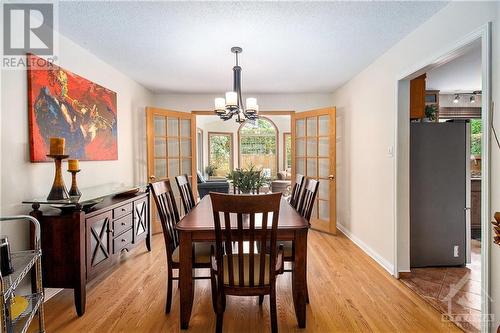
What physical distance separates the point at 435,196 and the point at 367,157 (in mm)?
870

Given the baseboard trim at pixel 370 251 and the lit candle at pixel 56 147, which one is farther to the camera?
the baseboard trim at pixel 370 251

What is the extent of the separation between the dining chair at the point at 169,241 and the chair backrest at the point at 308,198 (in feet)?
2.93

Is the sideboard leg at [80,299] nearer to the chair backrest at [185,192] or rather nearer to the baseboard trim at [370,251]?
the chair backrest at [185,192]

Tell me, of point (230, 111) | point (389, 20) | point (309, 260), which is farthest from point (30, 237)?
point (389, 20)

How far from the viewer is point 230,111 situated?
9.12 feet

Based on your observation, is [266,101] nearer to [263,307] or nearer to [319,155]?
[319,155]

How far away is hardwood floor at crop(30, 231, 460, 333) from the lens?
6.31 ft

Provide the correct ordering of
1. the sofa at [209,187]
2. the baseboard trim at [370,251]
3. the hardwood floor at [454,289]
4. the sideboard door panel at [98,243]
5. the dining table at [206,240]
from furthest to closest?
the sofa at [209,187]
the baseboard trim at [370,251]
the sideboard door panel at [98,243]
the hardwood floor at [454,289]
the dining table at [206,240]

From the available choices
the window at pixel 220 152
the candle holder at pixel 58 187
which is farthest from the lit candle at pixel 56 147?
the window at pixel 220 152

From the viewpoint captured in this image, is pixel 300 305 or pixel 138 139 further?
pixel 138 139

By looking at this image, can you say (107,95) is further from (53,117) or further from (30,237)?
(30,237)

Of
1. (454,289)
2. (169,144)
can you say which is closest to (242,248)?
(454,289)

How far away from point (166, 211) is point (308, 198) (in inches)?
48.5

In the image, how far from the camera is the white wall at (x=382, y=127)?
67.1 inches
